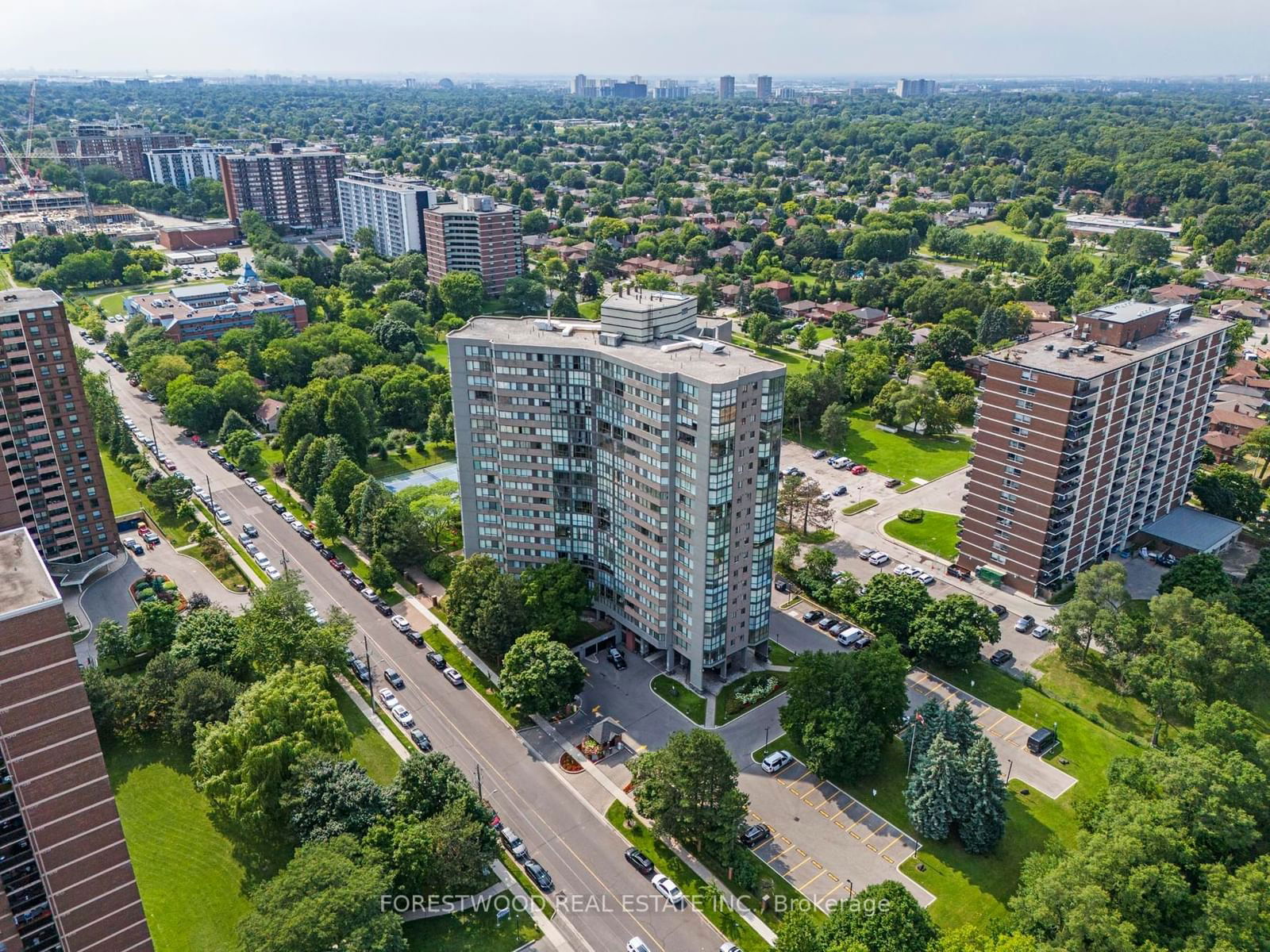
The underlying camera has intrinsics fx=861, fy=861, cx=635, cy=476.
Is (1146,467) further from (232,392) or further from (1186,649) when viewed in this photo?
(232,392)

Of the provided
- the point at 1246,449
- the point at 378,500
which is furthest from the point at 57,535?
the point at 1246,449

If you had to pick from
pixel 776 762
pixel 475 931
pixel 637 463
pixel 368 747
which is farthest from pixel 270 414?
pixel 776 762

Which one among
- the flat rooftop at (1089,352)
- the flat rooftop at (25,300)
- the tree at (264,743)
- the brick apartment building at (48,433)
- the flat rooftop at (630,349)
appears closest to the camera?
the tree at (264,743)

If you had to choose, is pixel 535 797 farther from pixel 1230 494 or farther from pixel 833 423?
pixel 1230 494

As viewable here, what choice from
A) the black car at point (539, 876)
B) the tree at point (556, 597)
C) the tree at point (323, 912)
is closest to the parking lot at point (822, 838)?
the black car at point (539, 876)

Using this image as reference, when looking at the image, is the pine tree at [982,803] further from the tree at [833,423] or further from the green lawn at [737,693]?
the tree at [833,423]

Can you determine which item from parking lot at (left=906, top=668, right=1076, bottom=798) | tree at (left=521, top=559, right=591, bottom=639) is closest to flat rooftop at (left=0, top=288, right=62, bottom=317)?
tree at (left=521, top=559, right=591, bottom=639)
